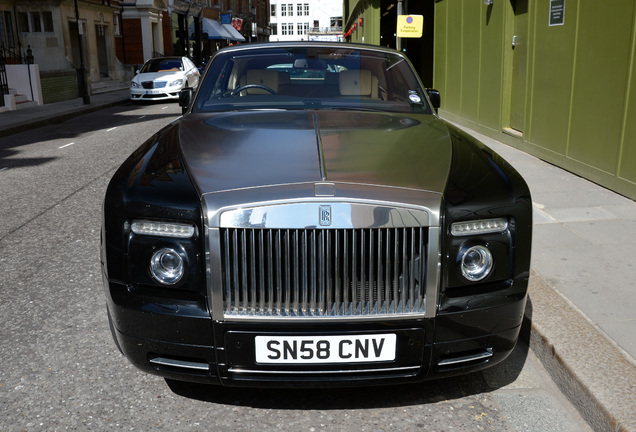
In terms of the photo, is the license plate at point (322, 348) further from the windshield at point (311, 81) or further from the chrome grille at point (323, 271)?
the windshield at point (311, 81)

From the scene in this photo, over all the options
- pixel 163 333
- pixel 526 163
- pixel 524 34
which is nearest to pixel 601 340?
pixel 163 333

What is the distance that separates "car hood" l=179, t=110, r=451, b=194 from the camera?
2617 mm

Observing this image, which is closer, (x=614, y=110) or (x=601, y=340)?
(x=601, y=340)

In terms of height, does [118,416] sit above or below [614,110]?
below

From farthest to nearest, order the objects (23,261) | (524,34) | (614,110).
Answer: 1. (524,34)
2. (614,110)
3. (23,261)

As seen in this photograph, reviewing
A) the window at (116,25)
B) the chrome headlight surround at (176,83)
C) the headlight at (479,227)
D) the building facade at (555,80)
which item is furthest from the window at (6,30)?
the headlight at (479,227)

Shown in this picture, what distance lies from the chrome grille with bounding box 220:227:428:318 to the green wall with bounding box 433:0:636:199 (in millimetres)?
4570

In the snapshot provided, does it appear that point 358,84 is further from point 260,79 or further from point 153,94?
point 153,94

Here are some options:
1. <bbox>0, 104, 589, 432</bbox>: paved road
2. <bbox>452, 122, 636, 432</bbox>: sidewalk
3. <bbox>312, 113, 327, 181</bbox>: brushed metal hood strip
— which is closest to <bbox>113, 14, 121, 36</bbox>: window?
<bbox>452, 122, 636, 432</bbox>: sidewalk

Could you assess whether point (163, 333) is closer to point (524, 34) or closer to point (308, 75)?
point (308, 75)

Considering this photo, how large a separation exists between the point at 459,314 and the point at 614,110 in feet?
16.2

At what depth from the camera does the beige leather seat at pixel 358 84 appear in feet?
13.7

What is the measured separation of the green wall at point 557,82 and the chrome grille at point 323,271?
15.0 feet

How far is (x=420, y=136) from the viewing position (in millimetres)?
3328
